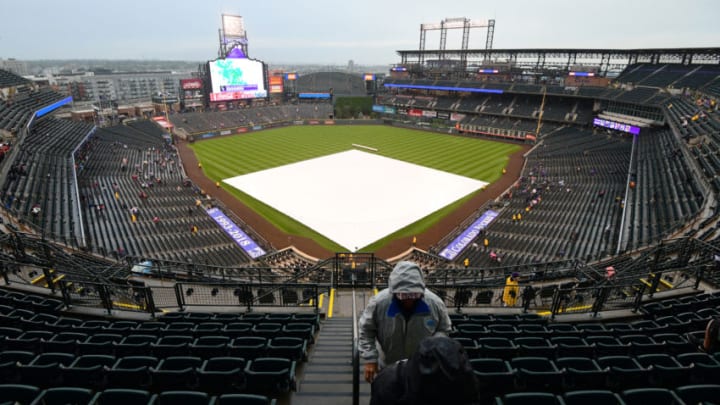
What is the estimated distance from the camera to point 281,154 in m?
52.7

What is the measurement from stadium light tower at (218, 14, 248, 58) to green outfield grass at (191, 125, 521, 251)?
23.7 meters

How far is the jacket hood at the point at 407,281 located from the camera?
3646mm

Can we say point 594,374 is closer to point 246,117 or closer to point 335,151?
point 335,151

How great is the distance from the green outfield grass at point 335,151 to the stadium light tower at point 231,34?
2366 centimetres

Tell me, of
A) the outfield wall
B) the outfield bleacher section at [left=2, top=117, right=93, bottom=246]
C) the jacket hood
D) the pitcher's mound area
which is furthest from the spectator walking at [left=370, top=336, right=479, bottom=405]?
the outfield wall

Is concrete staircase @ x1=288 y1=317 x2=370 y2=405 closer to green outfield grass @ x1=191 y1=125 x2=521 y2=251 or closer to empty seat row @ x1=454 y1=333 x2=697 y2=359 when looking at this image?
empty seat row @ x1=454 y1=333 x2=697 y2=359

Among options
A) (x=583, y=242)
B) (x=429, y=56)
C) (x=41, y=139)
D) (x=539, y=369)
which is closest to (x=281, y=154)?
(x=41, y=139)

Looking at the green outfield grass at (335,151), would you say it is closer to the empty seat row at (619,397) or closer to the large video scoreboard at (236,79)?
the large video scoreboard at (236,79)

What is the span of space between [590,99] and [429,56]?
4266cm

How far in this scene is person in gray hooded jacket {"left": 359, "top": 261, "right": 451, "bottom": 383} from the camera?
369 centimetres

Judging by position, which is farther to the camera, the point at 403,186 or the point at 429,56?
the point at 429,56

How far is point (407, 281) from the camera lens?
367 cm

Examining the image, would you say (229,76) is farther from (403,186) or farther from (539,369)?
(539,369)

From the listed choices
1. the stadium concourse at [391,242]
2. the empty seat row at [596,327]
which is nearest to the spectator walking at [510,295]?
the empty seat row at [596,327]
